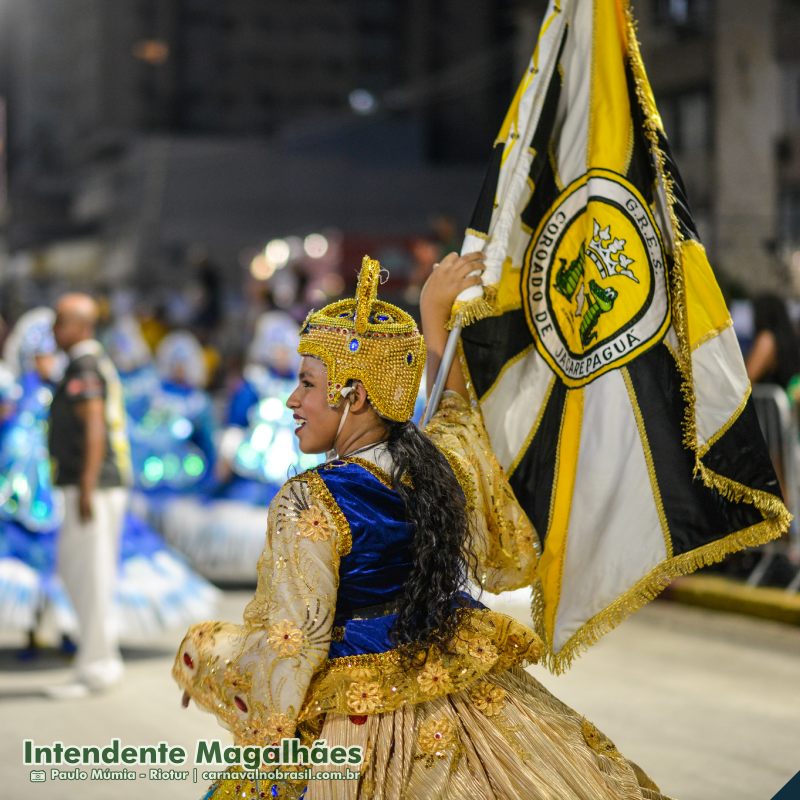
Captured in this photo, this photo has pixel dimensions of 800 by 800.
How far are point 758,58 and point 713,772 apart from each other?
733 inches

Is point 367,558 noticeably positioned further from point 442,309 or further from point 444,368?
point 442,309

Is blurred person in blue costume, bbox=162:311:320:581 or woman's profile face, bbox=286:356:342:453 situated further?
blurred person in blue costume, bbox=162:311:320:581

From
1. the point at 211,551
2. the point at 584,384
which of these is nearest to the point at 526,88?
the point at 584,384

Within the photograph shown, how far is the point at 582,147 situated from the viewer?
4633 mm

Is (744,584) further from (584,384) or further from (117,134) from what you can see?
(117,134)

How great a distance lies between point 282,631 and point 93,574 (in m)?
5.21

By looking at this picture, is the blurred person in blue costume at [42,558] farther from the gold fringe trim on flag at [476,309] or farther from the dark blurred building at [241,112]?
the dark blurred building at [241,112]

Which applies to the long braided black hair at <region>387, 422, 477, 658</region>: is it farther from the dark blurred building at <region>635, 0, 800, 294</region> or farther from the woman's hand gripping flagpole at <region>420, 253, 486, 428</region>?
the dark blurred building at <region>635, 0, 800, 294</region>

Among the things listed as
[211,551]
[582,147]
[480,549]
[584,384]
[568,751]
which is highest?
[582,147]

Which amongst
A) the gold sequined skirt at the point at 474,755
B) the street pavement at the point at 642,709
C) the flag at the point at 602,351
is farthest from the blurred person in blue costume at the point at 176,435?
the gold sequined skirt at the point at 474,755

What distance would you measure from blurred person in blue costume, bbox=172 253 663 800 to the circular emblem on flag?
930 millimetres

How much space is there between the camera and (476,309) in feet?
14.4

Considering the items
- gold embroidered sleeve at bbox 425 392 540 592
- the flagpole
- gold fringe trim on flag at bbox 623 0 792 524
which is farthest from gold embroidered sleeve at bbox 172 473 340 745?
gold fringe trim on flag at bbox 623 0 792 524

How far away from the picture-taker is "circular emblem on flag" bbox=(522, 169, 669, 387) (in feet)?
14.5
